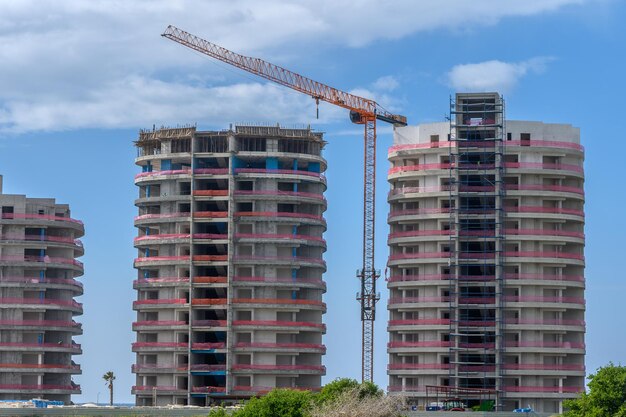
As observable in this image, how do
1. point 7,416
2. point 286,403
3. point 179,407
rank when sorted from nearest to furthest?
point 286,403, point 7,416, point 179,407

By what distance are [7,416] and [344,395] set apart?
139 feet

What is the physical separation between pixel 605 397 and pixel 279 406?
31.1m

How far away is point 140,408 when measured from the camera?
192500 mm

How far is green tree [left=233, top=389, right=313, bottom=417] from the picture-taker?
15350 cm

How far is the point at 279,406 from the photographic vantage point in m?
154

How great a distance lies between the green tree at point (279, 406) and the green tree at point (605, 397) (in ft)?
85.8

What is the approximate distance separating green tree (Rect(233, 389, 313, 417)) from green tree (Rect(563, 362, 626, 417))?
26158 mm

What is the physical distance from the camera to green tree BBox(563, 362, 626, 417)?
516 feet

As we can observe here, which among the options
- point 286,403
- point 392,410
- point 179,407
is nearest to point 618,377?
point 392,410

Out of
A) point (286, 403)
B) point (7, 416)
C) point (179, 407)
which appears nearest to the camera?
point (286, 403)

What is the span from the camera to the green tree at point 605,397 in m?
157

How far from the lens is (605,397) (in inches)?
6191

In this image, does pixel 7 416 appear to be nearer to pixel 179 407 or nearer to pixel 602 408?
pixel 179 407

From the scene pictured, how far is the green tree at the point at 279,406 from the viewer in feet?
504
